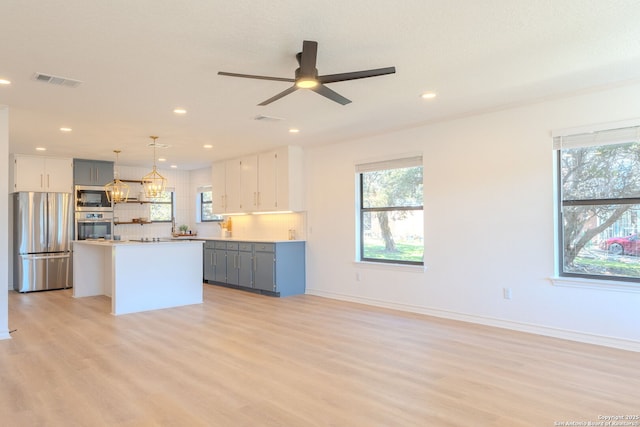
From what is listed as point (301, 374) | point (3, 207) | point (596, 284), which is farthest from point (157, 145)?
point (596, 284)

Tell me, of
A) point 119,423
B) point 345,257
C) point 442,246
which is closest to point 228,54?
point 119,423

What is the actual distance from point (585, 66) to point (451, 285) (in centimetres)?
277

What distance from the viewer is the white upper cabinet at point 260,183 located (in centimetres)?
725

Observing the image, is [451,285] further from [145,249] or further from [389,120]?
[145,249]

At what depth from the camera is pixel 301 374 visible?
346 centimetres

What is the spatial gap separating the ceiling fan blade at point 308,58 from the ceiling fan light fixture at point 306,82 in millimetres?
31

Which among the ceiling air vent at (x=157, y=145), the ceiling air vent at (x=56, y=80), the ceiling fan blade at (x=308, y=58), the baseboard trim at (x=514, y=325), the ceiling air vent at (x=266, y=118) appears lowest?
the baseboard trim at (x=514, y=325)

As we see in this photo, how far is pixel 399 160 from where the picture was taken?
6.01 metres

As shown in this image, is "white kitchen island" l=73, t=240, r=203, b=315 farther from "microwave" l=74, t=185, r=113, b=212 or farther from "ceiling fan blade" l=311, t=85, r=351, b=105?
"ceiling fan blade" l=311, t=85, r=351, b=105

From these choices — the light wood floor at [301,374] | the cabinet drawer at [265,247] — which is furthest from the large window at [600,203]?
the cabinet drawer at [265,247]

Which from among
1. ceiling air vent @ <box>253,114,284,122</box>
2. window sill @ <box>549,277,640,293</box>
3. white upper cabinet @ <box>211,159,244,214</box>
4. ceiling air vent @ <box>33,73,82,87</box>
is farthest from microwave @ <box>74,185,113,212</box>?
window sill @ <box>549,277,640,293</box>

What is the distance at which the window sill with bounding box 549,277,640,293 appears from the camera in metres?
4.04

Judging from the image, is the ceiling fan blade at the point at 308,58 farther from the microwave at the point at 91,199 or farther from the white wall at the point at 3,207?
the microwave at the point at 91,199

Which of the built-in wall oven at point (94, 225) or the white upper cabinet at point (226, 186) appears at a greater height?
the white upper cabinet at point (226, 186)
